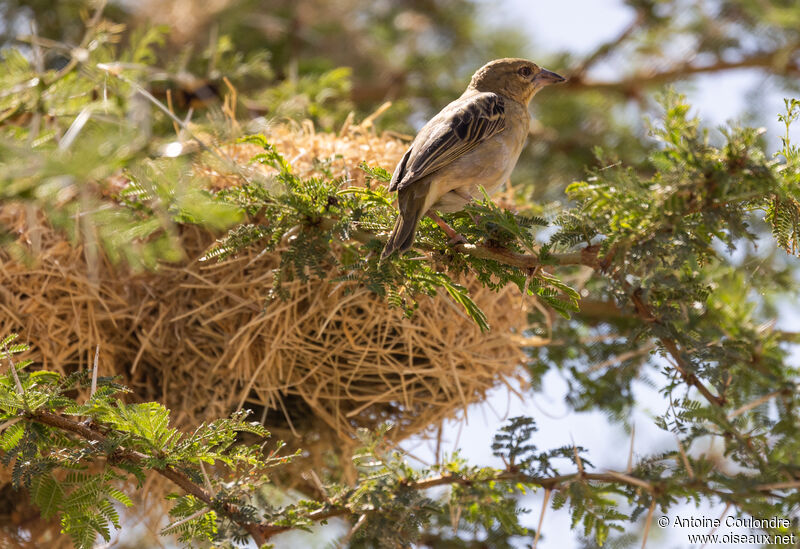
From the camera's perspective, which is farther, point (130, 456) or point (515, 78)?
point (515, 78)

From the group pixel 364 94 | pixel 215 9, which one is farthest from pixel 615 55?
pixel 215 9

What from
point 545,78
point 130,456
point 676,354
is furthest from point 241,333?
point 545,78

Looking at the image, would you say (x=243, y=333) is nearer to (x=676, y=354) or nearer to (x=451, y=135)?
(x=451, y=135)

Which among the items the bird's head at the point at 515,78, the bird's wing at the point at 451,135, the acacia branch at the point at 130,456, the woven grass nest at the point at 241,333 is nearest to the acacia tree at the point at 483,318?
the acacia branch at the point at 130,456

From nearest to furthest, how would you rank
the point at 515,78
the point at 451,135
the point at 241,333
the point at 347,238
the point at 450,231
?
the point at 347,238
the point at 450,231
the point at 451,135
the point at 241,333
the point at 515,78

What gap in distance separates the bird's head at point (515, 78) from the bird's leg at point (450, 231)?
102cm

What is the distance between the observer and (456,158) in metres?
2.67

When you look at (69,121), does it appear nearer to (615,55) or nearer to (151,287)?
(151,287)

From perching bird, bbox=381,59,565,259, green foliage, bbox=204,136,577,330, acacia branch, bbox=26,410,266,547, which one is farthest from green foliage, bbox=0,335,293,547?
perching bird, bbox=381,59,565,259

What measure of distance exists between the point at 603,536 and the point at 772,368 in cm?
→ 77

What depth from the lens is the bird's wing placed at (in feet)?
8.16

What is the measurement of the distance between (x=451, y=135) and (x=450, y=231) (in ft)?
1.34

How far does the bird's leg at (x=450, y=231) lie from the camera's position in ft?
7.71

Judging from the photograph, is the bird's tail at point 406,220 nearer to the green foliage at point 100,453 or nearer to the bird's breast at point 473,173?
the bird's breast at point 473,173
